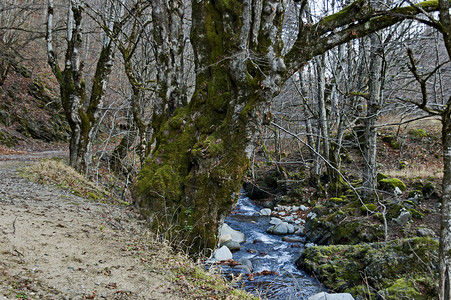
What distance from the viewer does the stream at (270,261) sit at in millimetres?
5461

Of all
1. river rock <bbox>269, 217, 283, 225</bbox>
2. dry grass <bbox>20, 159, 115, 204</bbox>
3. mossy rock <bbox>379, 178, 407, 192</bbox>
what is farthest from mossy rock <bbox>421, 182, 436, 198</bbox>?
dry grass <bbox>20, 159, 115, 204</bbox>

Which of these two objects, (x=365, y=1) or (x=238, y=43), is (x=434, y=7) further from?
(x=238, y=43)

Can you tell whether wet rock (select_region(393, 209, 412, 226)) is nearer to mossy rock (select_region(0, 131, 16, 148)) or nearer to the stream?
the stream

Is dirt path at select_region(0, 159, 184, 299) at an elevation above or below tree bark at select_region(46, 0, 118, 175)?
below

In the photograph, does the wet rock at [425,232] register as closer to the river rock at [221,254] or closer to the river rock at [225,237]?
the river rock at [221,254]

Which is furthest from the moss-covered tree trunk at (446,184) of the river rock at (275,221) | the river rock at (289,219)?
the river rock at (289,219)

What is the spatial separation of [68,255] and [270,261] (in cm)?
496

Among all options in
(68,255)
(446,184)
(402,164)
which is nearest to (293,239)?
(446,184)

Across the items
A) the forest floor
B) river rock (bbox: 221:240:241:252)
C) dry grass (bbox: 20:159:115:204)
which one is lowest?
river rock (bbox: 221:240:241:252)

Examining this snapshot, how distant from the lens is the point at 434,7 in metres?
4.34

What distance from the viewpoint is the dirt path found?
2.82 metres

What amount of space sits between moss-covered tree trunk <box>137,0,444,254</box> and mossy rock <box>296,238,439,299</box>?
2.60 m

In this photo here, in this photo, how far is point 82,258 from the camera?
351 cm

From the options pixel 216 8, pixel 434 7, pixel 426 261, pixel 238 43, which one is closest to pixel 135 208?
pixel 238 43
